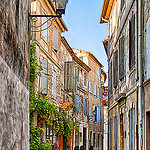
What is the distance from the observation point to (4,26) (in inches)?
212

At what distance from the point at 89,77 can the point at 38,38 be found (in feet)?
57.3

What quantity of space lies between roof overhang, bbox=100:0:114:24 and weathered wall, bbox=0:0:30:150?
1105cm

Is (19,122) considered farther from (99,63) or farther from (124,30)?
(99,63)

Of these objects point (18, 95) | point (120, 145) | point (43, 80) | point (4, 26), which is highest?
point (43, 80)

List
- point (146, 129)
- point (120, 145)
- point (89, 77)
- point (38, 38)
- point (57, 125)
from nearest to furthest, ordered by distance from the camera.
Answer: point (146, 129)
point (120, 145)
point (38, 38)
point (57, 125)
point (89, 77)

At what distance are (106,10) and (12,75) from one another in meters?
14.1

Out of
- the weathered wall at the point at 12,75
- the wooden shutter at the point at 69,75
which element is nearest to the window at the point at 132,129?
the weathered wall at the point at 12,75

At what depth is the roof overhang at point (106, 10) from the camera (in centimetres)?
1839

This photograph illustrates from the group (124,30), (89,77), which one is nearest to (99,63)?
(89,77)

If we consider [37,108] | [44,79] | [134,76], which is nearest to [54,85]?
[44,79]

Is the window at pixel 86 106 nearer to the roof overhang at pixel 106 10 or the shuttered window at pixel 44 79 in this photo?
the roof overhang at pixel 106 10

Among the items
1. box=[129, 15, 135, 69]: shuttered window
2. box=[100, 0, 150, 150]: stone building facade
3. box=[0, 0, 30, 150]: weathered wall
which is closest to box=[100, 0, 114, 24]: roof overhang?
box=[100, 0, 150, 150]: stone building facade

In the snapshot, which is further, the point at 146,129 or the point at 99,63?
the point at 99,63

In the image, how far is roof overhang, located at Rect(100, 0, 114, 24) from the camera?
60.3ft
